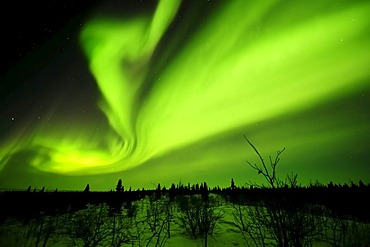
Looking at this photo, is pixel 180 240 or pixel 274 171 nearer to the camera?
pixel 274 171

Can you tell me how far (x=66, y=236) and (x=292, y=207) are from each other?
1457 cm

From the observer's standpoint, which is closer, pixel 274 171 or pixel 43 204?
pixel 274 171

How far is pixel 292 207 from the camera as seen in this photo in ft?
24.1


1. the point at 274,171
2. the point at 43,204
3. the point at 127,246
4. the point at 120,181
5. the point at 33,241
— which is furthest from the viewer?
the point at 120,181

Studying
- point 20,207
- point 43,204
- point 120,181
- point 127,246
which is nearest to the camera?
point 127,246

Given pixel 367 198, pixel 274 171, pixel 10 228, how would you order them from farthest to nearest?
pixel 367 198
pixel 10 228
pixel 274 171

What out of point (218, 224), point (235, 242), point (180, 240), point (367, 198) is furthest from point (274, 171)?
point (367, 198)

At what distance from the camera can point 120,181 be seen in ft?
127

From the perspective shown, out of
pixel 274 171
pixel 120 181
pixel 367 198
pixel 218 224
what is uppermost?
pixel 120 181

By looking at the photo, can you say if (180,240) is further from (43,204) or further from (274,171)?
(43,204)

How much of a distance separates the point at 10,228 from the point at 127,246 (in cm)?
1347

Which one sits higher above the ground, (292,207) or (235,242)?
(292,207)

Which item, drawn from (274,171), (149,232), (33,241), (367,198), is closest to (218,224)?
(149,232)

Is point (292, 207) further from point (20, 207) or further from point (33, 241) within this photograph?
point (20, 207)
